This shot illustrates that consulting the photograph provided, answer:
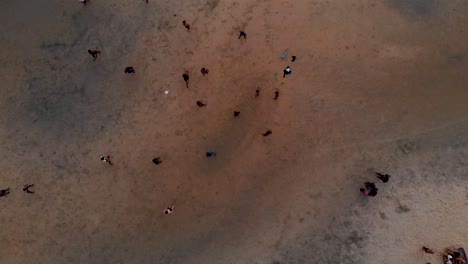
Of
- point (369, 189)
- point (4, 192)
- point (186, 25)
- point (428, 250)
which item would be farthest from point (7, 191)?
point (428, 250)

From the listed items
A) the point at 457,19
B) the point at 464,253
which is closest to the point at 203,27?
the point at 457,19

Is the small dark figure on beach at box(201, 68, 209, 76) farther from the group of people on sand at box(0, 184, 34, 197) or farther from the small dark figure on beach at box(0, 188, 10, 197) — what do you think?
the small dark figure on beach at box(0, 188, 10, 197)

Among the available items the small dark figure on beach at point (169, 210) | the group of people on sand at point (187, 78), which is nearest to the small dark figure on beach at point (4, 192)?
the group of people on sand at point (187, 78)

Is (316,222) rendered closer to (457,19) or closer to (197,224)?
(197,224)

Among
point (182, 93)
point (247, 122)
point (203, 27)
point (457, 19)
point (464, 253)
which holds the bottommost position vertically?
point (464, 253)

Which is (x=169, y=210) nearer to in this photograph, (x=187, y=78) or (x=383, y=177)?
(x=187, y=78)

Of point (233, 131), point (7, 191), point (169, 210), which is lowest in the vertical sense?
point (169, 210)

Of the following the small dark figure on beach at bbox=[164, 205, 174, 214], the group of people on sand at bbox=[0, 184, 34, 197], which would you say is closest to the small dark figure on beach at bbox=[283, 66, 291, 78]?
the small dark figure on beach at bbox=[164, 205, 174, 214]

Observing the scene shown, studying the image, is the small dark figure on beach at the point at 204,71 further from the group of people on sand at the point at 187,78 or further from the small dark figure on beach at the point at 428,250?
the small dark figure on beach at the point at 428,250

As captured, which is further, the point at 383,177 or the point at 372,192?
the point at 383,177
